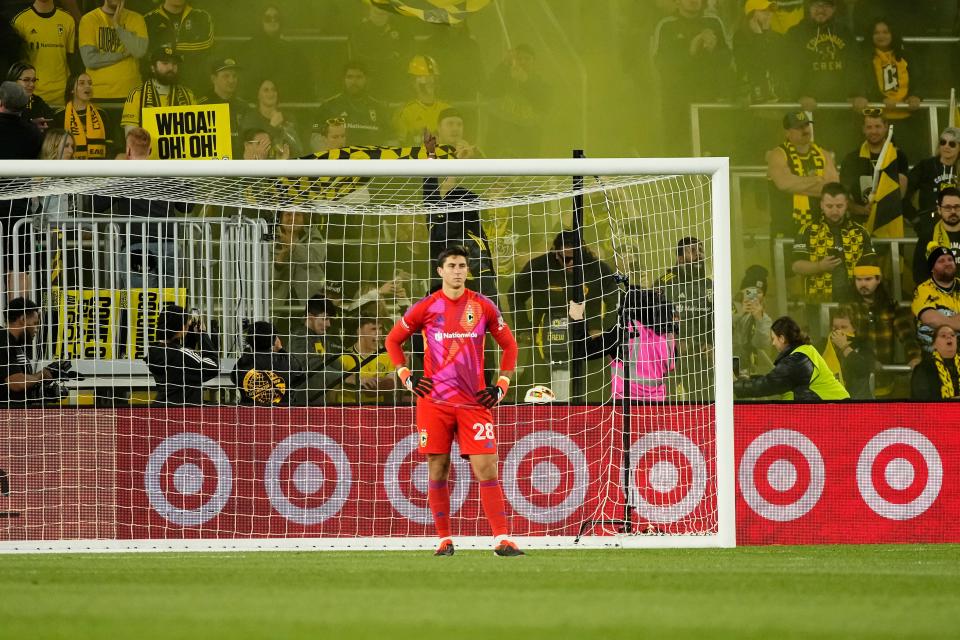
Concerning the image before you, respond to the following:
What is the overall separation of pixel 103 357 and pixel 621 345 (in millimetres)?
3778

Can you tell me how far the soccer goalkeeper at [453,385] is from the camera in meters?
8.66

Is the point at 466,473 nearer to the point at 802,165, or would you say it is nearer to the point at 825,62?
the point at 802,165

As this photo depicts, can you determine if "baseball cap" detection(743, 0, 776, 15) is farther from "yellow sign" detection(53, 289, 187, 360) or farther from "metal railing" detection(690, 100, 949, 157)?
"yellow sign" detection(53, 289, 187, 360)

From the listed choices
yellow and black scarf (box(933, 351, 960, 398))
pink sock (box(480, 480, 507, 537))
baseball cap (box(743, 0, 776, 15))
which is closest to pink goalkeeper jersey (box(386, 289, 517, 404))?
pink sock (box(480, 480, 507, 537))

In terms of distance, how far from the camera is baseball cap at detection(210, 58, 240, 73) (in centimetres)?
1326

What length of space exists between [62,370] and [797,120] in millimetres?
6993

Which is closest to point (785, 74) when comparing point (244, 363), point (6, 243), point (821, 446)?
point (821, 446)

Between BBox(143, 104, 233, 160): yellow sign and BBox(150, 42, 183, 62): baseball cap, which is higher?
BBox(150, 42, 183, 62): baseball cap

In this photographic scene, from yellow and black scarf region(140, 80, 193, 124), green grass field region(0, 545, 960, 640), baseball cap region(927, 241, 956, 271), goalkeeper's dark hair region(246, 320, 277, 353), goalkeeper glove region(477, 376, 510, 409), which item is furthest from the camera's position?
yellow and black scarf region(140, 80, 193, 124)

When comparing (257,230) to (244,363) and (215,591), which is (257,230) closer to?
(244,363)

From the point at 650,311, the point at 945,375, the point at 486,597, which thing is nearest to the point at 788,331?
the point at 650,311

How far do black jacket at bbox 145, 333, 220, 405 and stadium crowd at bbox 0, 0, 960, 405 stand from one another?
16 millimetres

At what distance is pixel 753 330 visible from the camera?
12359 millimetres

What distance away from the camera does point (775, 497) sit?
32.7ft
